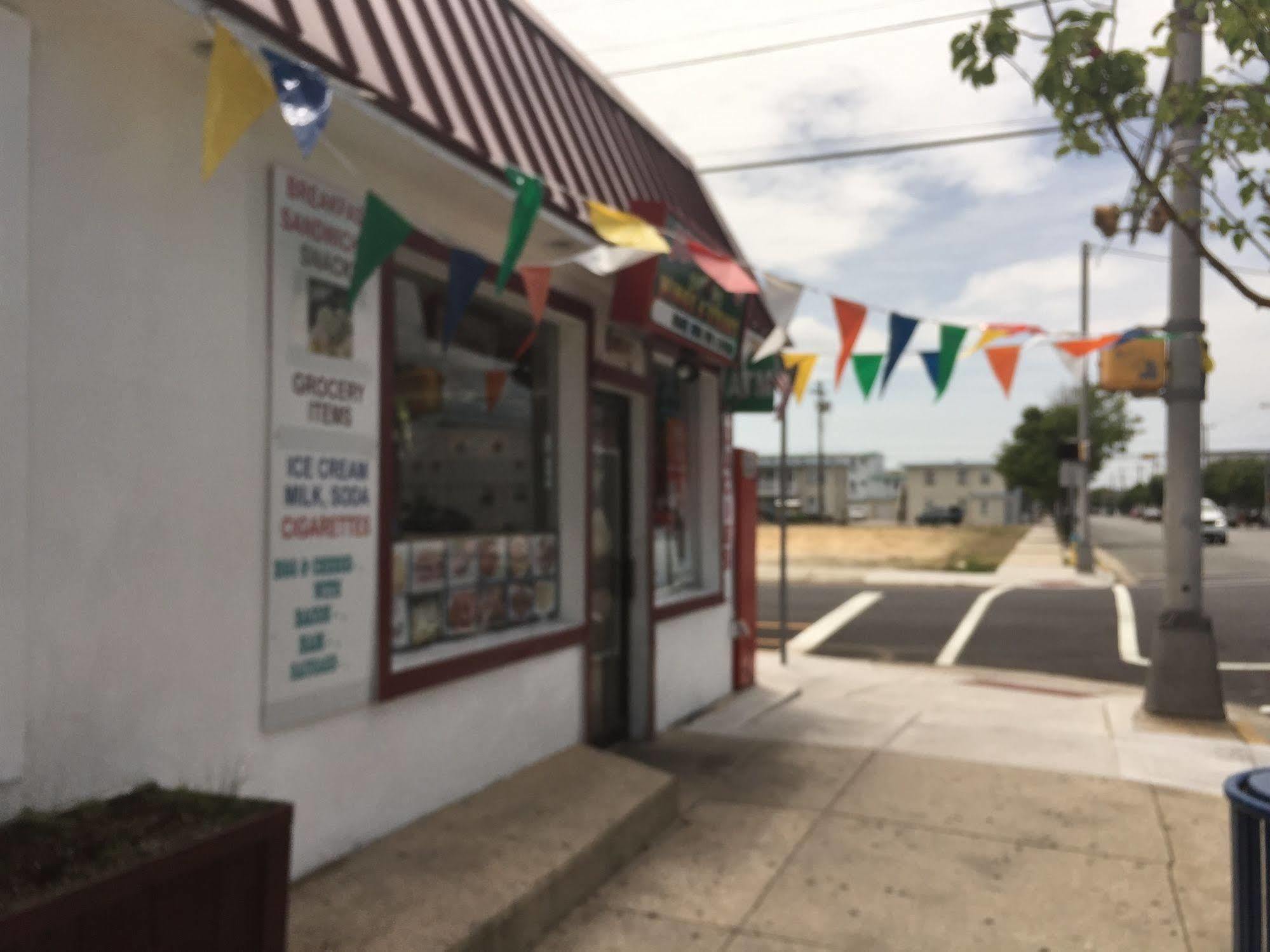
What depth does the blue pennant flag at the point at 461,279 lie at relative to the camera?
4.42 metres

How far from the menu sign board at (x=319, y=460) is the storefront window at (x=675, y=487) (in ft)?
11.0

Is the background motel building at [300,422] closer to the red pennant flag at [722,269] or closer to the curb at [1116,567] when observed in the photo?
the red pennant flag at [722,269]

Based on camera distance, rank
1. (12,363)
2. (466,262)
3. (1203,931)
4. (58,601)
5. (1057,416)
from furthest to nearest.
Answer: (1057,416) → (466,262) → (1203,931) → (58,601) → (12,363)

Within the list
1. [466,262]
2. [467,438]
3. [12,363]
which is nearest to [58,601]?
[12,363]

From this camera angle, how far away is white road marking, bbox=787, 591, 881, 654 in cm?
1345

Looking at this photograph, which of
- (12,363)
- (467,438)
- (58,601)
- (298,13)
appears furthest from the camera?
(467,438)

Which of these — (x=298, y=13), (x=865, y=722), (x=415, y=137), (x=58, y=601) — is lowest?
(x=865, y=722)

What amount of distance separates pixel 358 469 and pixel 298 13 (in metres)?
1.80

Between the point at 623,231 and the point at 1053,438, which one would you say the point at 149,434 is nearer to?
the point at 623,231

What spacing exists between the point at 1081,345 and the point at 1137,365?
4.88 ft

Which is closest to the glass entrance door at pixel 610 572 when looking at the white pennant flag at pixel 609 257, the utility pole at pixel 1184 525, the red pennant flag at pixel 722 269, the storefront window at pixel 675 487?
the storefront window at pixel 675 487

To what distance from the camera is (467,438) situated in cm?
559

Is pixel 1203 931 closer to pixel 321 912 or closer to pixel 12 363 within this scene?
pixel 321 912

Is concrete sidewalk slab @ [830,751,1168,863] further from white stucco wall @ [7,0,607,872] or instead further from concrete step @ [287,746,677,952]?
white stucco wall @ [7,0,607,872]
